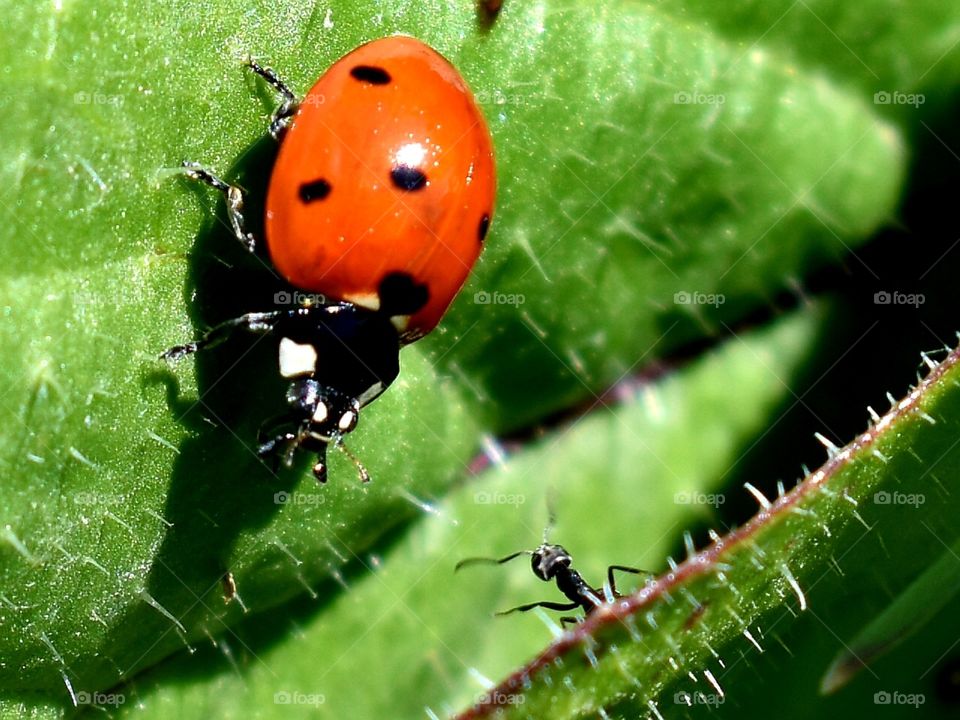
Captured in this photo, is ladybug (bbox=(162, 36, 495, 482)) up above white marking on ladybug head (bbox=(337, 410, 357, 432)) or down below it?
above

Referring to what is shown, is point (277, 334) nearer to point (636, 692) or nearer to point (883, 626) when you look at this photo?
point (636, 692)

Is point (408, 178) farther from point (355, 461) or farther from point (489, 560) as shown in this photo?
point (489, 560)

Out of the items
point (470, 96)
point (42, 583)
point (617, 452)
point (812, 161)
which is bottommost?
point (42, 583)

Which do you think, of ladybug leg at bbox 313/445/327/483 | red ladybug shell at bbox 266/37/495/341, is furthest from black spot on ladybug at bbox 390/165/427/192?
ladybug leg at bbox 313/445/327/483

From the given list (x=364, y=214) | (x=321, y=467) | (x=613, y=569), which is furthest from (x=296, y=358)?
(x=613, y=569)

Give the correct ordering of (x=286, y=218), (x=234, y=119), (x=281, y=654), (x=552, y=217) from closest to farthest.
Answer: (x=234, y=119) → (x=286, y=218) → (x=552, y=217) → (x=281, y=654)

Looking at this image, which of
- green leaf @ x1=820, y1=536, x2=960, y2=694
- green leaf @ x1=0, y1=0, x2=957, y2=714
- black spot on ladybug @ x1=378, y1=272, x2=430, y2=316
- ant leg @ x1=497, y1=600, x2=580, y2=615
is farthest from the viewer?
ant leg @ x1=497, y1=600, x2=580, y2=615

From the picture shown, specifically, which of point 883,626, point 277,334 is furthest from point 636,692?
point 277,334

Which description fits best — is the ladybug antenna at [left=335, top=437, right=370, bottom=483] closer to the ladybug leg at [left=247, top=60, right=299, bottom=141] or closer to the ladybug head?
the ladybug head
